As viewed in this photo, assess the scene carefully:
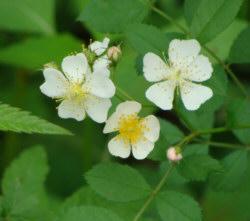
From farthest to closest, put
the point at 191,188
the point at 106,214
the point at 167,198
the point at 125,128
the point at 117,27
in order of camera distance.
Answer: the point at 191,188, the point at 117,27, the point at 125,128, the point at 167,198, the point at 106,214

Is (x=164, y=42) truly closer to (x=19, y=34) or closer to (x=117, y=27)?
(x=117, y=27)

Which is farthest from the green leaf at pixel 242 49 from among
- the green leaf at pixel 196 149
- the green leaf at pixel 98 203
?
the green leaf at pixel 98 203

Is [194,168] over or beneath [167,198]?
over

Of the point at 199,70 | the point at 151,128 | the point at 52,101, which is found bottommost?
the point at 52,101

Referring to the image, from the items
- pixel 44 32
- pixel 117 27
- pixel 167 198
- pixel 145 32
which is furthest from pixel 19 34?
pixel 167 198

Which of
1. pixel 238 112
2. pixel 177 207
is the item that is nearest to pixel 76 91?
pixel 177 207

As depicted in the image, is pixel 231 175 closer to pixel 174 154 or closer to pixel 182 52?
pixel 174 154
